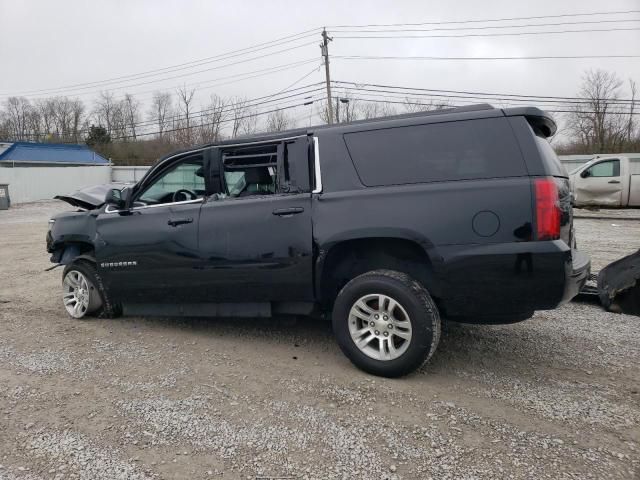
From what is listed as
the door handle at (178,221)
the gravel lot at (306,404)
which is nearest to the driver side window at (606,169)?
the gravel lot at (306,404)

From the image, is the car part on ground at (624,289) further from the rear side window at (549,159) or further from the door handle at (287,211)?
the door handle at (287,211)

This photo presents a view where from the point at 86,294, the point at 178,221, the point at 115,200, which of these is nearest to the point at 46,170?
the point at 86,294

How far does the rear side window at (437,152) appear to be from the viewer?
10.2 feet

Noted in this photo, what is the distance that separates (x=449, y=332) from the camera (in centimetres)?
438

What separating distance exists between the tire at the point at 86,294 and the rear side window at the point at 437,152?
315 centimetres

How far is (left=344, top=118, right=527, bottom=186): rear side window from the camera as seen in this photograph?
3098mm

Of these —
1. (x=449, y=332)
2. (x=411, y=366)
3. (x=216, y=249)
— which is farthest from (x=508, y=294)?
(x=216, y=249)

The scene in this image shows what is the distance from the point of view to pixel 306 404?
10.0 feet

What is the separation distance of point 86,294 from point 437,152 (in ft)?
13.1

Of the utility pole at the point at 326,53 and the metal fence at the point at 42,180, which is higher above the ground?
the utility pole at the point at 326,53

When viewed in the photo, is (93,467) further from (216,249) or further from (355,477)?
(216,249)

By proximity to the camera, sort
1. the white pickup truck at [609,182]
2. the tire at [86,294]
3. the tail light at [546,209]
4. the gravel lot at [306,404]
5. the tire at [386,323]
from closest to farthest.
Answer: the gravel lot at [306,404], the tail light at [546,209], the tire at [386,323], the tire at [86,294], the white pickup truck at [609,182]

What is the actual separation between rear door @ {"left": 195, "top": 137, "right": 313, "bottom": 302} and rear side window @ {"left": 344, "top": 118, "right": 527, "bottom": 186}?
575mm

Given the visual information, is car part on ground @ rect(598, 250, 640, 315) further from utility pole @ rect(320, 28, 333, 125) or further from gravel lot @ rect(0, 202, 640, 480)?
utility pole @ rect(320, 28, 333, 125)
